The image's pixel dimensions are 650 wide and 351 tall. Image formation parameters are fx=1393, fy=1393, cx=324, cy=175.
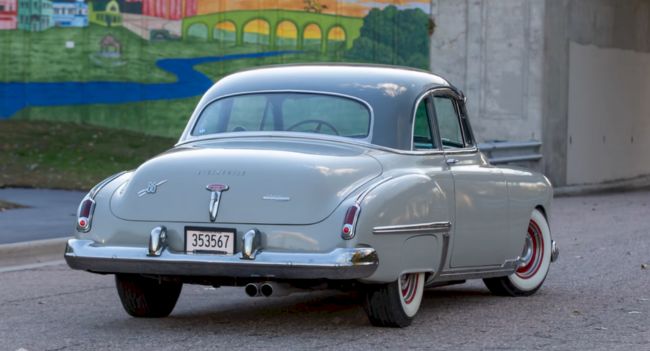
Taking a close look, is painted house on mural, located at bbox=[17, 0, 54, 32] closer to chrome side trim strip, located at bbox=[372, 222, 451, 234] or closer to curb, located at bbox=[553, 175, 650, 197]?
curb, located at bbox=[553, 175, 650, 197]

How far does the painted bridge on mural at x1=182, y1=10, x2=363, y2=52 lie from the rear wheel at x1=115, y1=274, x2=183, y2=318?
60.6 ft

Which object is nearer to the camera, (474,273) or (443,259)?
(443,259)

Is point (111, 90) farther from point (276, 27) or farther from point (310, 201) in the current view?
point (310, 201)

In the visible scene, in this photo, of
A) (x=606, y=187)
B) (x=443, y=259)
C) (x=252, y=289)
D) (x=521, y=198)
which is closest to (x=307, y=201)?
(x=252, y=289)

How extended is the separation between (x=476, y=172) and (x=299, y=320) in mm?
1550

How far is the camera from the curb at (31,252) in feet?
39.9

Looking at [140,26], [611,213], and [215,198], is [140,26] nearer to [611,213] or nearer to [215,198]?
[611,213]

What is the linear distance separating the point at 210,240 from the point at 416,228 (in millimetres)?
1193

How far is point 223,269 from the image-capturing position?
24.4 ft

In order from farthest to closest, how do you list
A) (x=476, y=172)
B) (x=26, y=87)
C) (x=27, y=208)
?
(x=26, y=87), (x=27, y=208), (x=476, y=172)

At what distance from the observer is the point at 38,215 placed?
1515cm

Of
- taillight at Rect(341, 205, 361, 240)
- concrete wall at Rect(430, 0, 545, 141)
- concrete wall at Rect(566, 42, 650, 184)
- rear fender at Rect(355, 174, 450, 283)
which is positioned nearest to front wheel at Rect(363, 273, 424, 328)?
rear fender at Rect(355, 174, 450, 283)

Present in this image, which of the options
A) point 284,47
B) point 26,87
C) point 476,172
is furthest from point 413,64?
point 476,172

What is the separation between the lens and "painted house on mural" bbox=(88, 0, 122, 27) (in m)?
26.3
